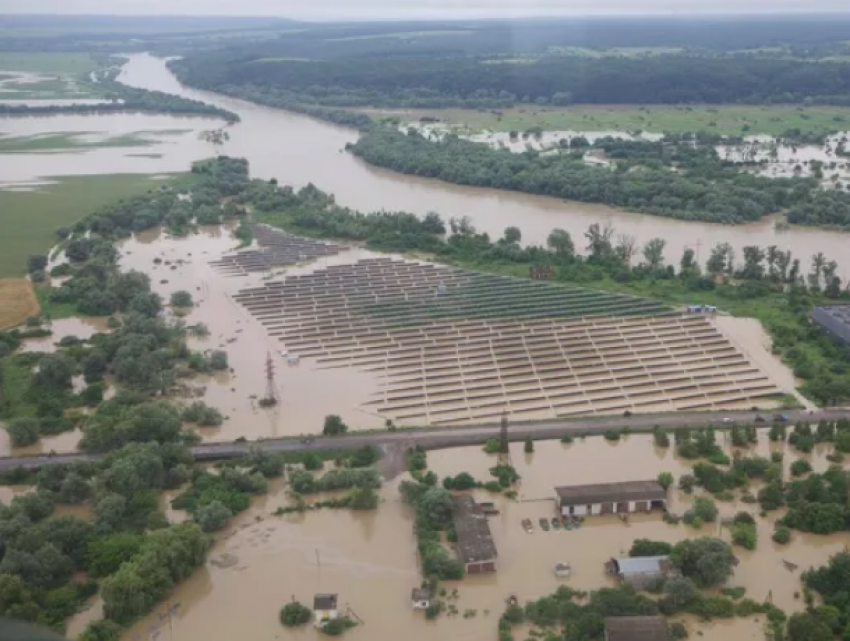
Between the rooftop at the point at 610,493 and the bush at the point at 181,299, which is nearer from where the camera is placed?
the rooftop at the point at 610,493

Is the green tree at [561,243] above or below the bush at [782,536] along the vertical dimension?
above

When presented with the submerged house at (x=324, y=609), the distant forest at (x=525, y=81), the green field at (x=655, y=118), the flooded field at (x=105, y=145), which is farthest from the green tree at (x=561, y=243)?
the distant forest at (x=525, y=81)

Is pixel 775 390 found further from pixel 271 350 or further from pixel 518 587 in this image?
pixel 271 350

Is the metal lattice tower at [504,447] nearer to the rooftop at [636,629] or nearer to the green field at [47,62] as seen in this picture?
the rooftop at [636,629]

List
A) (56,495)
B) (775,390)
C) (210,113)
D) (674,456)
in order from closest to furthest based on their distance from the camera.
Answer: (56,495), (674,456), (775,390), (210,113)

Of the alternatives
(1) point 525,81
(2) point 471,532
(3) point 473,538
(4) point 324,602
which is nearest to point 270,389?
(2) point 471,532

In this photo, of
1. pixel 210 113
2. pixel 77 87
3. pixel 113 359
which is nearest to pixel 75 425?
pixel 113 359

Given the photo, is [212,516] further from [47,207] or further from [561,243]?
[47,207]

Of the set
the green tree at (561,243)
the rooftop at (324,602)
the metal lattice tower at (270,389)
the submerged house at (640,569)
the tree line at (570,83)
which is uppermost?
the tree line at (570,83)
